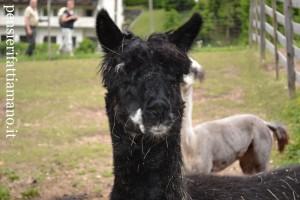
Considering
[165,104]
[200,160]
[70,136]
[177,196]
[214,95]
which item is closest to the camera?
[165,104]

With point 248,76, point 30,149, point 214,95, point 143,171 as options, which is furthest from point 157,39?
point 248,76

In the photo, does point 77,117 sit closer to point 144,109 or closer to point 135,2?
point 144,109

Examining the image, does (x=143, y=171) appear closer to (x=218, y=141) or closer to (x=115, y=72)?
(x=115, y=72)

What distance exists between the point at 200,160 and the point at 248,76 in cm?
877

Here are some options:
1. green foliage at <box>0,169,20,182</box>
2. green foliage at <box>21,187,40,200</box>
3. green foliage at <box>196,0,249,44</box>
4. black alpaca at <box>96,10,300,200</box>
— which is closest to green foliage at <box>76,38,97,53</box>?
green foliage at <box>196,0,249,44</box>

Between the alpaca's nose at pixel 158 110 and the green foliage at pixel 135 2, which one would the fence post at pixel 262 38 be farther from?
the green foliage at pixel 135 2

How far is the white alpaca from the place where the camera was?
6.98 m

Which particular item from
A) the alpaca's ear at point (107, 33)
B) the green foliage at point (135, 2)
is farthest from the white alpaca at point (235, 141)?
the green foliage at point (135, 2)

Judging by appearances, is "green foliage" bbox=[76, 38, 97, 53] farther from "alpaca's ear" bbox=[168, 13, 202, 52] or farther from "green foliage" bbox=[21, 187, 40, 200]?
"alpaca's ear" bbox=[168, 13, 202, 52]

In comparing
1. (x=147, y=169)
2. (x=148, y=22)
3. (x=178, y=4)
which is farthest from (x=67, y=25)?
(x=147, y=169)

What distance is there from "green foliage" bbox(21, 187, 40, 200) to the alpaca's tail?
8.74ft

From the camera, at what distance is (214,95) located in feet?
42.9

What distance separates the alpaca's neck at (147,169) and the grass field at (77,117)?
1808mm

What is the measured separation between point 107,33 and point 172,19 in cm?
2026
